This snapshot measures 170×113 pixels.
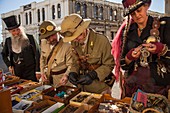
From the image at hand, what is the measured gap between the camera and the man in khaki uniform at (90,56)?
1767mm

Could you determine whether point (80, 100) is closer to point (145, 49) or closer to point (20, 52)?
point (145, 49)

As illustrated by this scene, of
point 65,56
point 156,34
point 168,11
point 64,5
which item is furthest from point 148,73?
point 64,5

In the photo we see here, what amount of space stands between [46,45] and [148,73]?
1.41 meters

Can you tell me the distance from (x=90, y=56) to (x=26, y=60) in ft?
4.30

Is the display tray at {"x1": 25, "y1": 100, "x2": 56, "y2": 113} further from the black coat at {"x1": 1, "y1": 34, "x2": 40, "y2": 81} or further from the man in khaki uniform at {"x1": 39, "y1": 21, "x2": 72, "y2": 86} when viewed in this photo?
the black coat at {"x1": 1, "y1": 34, "x2": 40, "y2": 81}

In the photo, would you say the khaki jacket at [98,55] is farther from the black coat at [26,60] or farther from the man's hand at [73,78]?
the black coat at [26,60]

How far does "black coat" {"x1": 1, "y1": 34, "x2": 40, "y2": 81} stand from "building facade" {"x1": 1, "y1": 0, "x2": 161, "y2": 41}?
53.1 ft

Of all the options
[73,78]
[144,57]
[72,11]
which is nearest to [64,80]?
[73,78]

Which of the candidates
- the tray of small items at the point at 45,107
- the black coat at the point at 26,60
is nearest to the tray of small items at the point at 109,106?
the tray of small items at the point at 45,107

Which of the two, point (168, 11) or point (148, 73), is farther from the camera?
point (168, 11)

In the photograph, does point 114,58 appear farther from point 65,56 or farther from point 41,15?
point 41,15

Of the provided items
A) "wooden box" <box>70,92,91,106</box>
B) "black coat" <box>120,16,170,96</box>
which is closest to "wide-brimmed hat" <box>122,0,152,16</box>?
"black coat" <box>120,16,170,96</box>

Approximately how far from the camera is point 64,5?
18.6m

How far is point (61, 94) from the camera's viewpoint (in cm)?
151
